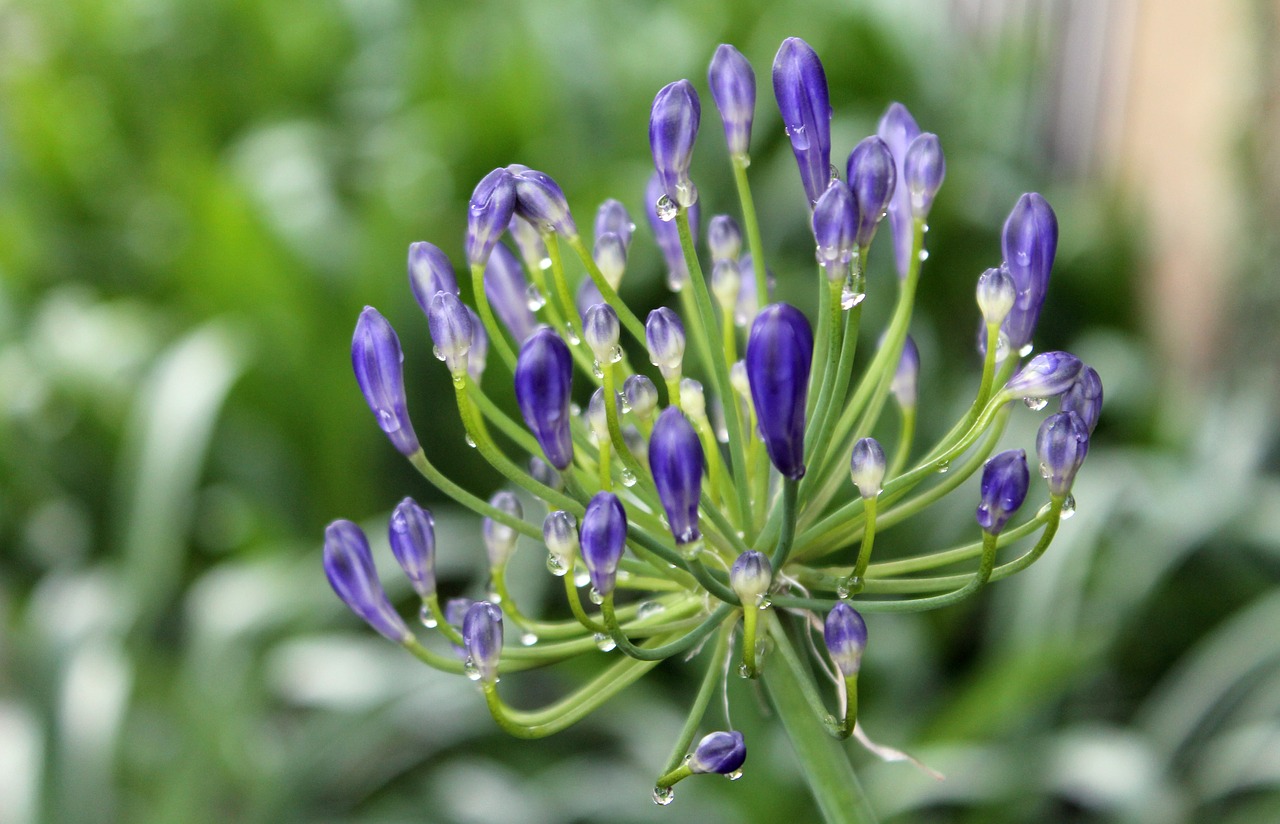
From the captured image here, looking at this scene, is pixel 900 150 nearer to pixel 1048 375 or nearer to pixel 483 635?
pixel 1048 375

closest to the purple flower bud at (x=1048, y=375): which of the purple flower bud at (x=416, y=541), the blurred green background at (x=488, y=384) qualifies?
the purple flower bud at (x=416, y=541)

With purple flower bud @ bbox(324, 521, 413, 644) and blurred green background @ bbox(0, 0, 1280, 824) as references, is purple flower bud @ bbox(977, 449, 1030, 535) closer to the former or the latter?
purple flower bud @ bbox(324, 521, 413, 644)

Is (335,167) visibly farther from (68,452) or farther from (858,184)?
(858,184)

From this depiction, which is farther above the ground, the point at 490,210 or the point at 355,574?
the point at 490,210

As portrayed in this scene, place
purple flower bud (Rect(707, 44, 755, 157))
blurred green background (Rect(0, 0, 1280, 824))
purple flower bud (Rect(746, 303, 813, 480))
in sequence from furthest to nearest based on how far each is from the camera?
blurred green background (Rect(0, 0, 1280, 824)), purple flower bud (Rect(707, 44, 755, 157)), purple flower bud (Rect(746, 303, 813, 480))

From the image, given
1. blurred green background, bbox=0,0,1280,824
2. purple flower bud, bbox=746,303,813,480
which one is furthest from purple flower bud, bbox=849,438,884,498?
blurred green background, bbox=0,0,1280,824

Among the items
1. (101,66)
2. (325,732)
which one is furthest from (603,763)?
(101,66)

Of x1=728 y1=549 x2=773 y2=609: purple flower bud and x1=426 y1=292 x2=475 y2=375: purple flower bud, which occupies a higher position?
x1=426 y1=292 x2=475 y2=375: purple flower bud

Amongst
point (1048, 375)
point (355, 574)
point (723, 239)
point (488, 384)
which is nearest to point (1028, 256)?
point (1048, 375)
